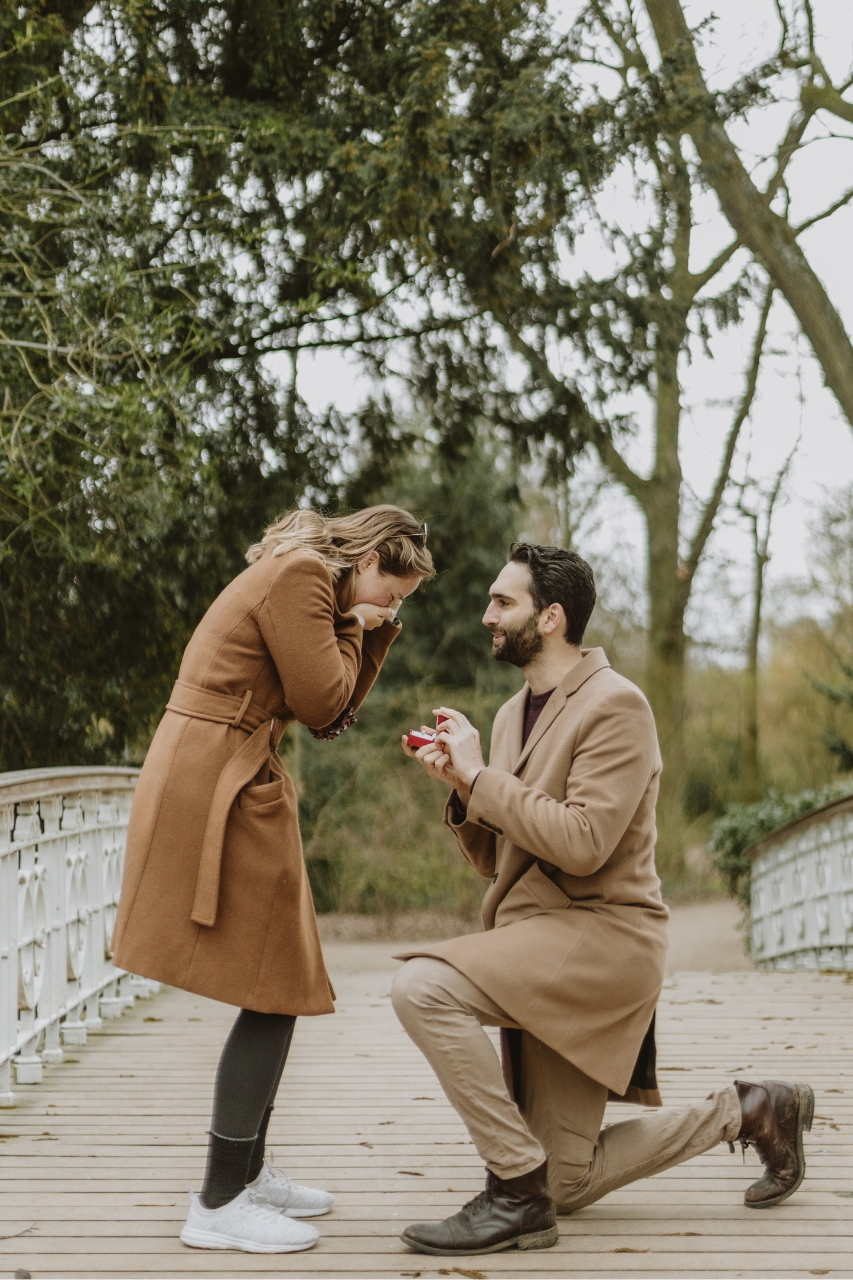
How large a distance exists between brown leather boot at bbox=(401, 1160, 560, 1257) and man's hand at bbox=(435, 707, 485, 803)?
2.82 feet

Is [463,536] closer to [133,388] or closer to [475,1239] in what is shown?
[133,388]

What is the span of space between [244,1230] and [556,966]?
908 millimetres

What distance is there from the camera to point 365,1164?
3.54 meters

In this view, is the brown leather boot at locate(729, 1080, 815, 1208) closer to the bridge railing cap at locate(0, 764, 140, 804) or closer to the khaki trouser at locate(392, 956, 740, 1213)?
the khaki trouser at locate(392, 956, 740, 1213)

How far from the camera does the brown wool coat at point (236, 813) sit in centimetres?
277

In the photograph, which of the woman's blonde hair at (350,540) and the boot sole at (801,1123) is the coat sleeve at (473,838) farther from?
the boot sole at (801,1123)

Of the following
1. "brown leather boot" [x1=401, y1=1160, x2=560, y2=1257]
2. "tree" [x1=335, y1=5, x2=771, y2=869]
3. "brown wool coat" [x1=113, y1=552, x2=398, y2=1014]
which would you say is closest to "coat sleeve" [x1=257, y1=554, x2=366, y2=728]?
"brown wool coat" [x1=113, y1=552, x2=398, y2=1014]

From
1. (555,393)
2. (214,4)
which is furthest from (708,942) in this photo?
(214,4)

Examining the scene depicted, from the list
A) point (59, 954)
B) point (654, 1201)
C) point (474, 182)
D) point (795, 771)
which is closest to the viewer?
point (654, 1201)

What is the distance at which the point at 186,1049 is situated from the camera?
204 inches

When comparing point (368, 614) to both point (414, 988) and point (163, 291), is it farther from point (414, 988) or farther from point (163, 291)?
point (163, 291)

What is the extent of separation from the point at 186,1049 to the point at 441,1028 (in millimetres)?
2724

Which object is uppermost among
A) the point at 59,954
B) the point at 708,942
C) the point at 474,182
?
the point at 474,182

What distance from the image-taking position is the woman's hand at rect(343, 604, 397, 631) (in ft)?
9.68
